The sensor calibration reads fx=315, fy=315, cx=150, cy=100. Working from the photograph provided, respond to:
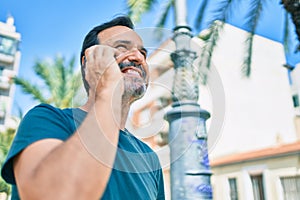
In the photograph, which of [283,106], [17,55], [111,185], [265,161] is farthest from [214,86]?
[17,55]

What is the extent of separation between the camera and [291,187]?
33.9ft

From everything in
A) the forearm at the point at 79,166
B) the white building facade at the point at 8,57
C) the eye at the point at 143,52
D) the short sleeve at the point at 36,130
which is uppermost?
the white building facade at the point at 8,57

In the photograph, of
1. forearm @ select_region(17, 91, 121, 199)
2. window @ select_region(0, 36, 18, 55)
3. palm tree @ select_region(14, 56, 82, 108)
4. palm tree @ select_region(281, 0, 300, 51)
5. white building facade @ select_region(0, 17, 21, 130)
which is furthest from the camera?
window @ select_region(0, 36, 18, 55)

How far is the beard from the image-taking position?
94 centimetres

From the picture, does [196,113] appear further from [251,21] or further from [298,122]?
[298,122]

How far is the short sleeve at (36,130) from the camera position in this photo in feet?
2.34

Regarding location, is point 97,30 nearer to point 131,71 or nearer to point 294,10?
point 131,71

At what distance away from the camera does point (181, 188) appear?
13.3ft

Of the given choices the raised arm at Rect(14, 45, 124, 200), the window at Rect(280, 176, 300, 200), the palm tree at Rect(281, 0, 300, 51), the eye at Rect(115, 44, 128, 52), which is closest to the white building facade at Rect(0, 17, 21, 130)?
the window at Rect(280, 176, 300, 200)

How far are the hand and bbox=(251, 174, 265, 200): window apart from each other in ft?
36.3

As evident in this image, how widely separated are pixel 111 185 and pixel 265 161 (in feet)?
34.8

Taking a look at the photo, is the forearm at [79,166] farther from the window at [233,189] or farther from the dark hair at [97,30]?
the window at [233,189]

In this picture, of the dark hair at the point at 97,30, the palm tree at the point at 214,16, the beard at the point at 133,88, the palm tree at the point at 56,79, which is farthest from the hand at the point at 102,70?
the palm tree at the point at 56,79

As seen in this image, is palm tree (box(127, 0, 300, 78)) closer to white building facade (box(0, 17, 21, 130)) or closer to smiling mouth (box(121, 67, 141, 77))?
smiling mouth (box(121, 67, 141, 77))
